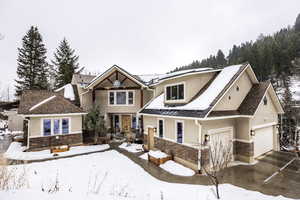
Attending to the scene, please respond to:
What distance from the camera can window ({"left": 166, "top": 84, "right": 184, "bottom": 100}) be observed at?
10.1 meters

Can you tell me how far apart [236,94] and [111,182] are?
8.67 metres

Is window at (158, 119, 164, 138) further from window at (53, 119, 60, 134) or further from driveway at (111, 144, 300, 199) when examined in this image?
window at (53, 119, 60, 134)

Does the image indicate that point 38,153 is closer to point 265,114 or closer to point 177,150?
point 177,150

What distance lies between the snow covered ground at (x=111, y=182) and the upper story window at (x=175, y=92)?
503 centimetres

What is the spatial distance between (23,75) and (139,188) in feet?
94.4

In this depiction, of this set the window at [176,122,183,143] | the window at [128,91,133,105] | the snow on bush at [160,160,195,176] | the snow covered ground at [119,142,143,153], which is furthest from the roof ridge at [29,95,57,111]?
the window at [176,122,183,143]

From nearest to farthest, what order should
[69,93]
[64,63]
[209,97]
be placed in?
[209,97], [69,93], [64,63]

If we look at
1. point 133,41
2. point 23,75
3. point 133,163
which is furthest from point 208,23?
point 23,75

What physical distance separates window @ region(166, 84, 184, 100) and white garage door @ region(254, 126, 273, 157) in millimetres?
5453

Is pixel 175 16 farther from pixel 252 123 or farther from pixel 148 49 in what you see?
pixel 148 49

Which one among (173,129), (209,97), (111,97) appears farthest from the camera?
(111,97)

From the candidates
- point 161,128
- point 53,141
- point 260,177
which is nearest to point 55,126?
point 53,141

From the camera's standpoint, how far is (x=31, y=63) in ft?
83.8

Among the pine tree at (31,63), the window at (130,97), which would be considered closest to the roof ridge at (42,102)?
the window at (130,97)
